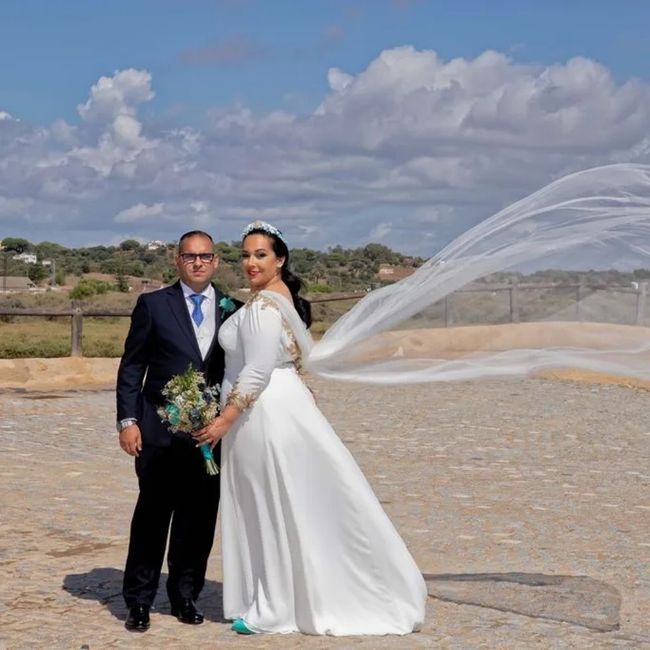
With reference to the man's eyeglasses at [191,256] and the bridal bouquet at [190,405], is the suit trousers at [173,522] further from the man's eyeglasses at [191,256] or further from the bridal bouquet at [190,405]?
the man's eyeglasses at [191,256]

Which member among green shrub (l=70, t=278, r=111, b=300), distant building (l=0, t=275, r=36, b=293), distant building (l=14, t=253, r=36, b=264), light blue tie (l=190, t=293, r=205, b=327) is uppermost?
distant building (l=14, t=253, r=36, b=264)

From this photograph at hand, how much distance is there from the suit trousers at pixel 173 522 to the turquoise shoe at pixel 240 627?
0.39 meters

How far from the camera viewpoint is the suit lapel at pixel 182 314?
242 inches

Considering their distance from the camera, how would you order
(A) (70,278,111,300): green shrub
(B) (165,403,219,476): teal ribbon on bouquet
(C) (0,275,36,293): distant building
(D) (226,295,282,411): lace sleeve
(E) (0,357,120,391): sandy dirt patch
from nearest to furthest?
(D) (226,295,282,411): lace sleeve < (B) (165,403,219,476): teal ribbon on bouquet < (E) (0,357,120,391): sandy dirt patch < (A) (70,278,111,300): green shrub < (C) (0,275,36,293): distant building

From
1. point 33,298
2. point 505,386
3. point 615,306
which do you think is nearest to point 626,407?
point 505,386

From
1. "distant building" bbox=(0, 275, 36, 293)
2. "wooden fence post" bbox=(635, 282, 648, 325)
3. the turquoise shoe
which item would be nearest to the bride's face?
the turquoise shoe

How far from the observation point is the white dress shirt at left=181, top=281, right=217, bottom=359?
6215 mm

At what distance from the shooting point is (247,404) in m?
5.81

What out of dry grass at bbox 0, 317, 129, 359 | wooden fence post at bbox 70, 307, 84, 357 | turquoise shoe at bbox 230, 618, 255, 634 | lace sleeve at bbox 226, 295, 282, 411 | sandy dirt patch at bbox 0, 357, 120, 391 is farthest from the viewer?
dry grass at bbox 0, 317, 129, 359

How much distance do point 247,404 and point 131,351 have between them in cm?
77

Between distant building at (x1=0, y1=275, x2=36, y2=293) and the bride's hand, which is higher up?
distant building at (x1=0, y1=275, x2=36, y2=293)

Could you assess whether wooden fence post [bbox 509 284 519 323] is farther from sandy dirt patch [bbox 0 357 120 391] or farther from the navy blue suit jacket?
sandy dirt patch [bbox 0 357 120 391]

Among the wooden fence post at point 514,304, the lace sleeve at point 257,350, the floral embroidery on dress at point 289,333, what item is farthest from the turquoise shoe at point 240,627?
the wooden fence post at point 514,304

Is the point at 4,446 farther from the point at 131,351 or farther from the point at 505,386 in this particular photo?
the point at 505,386
